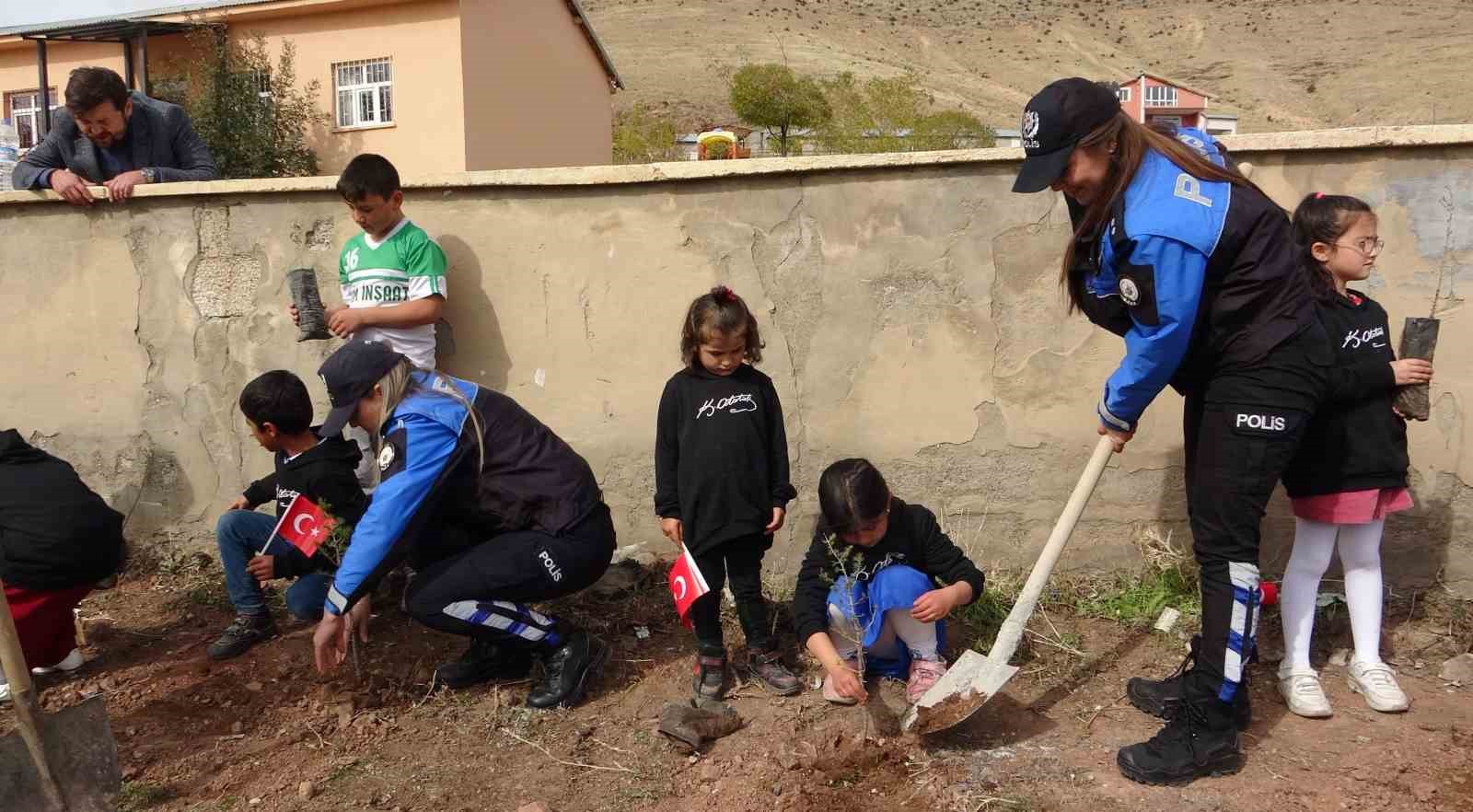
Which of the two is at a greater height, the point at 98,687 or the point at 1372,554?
the point at 1372,554

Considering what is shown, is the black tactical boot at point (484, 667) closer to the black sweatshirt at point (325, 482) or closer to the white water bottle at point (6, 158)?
the black sweatshirt at point (325, 482)

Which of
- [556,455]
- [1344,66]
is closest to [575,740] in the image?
[556,455]

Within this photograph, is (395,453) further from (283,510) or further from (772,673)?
(772,673)

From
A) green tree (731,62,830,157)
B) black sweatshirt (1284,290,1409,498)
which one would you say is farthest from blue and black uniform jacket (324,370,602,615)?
green tree (731,62,830,157)

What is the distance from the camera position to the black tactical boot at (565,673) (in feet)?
10.9

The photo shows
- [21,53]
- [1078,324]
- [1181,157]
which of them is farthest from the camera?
[21,53]

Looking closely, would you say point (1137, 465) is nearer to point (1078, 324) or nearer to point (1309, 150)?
point (1078, 324)

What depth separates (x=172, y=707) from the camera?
3.40 m

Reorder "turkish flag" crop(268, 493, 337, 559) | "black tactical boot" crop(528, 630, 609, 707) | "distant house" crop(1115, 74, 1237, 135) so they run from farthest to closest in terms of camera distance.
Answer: "distant house" crop(1115, 74, 1237, 135) → "turkish flag" crop(268, 493, 337, 559) → "black tactical boot" crop(528, 630, 609, 707)

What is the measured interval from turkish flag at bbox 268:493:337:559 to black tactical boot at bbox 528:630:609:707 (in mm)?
875

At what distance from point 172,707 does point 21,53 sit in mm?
22960

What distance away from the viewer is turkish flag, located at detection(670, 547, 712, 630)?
10.5 feet

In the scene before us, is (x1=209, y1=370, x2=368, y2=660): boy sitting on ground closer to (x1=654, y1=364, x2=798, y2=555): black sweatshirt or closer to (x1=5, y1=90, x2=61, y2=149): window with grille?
(x1=654, y1=364, x2=798, y2=555): black sweatshirt

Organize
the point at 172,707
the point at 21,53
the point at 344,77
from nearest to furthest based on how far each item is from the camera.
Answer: the point at 172,707 → the point at 344,77 → the point at 21,53
